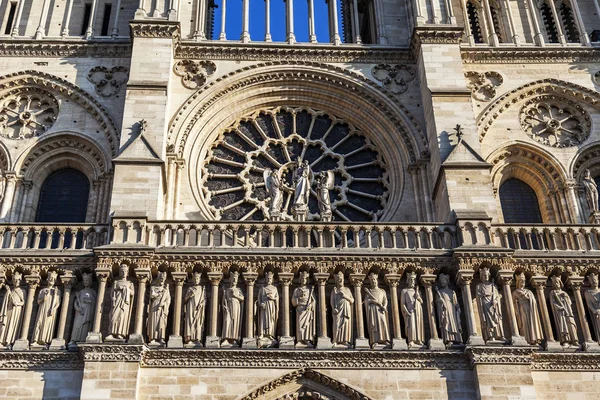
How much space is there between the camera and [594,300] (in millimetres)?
14633

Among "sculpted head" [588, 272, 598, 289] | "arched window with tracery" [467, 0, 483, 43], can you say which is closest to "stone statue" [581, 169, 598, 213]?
"sculpted head" [588, 272, 598, 289]

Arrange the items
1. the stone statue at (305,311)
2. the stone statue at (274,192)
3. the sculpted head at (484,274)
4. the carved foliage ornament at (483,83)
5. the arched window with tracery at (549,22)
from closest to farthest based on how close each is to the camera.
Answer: the stone statue at (305,311)
the sculpted head at (484,274)
the stone statue at (274,192)
the carved foliage ornament at (483,83)
the arched window with tracery at (549,22)

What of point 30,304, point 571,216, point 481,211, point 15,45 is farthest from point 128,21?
point 571,216

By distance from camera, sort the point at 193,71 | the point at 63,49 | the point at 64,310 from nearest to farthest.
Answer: the point at 64,310
the point at 193,71
the point at 63,49

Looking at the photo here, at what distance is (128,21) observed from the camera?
1975cm

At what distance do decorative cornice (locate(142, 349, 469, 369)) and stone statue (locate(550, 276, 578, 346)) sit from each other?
1775 mm

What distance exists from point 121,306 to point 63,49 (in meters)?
7.16

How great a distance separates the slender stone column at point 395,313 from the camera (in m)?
14.0

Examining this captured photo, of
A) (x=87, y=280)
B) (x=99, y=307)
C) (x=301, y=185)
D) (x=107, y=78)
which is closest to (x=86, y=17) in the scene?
(x=107, y=78)

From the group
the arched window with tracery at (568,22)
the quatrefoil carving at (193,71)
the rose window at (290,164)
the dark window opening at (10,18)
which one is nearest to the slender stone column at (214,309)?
the rose window at (290,164)

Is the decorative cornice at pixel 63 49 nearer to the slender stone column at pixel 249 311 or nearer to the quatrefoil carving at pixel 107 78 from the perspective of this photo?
the quatrefoil carving at pixel 107 78

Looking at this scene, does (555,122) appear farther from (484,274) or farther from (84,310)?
(84,310)

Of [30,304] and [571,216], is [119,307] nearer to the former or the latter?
[30,304]

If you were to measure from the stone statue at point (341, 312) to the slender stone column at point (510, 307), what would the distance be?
2.52m
